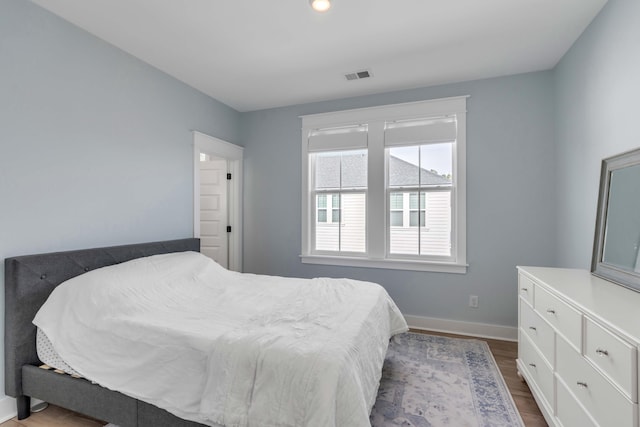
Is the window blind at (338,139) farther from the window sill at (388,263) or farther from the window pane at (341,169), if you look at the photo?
the window sill at (388,263)

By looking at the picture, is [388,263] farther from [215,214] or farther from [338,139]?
[215,214]

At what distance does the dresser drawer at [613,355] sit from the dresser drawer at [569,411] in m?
0.26

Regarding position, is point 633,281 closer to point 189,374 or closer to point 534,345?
point 534,345

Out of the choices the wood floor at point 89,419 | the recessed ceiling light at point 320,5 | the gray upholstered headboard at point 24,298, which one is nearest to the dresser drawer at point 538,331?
the wood floor at point 89,419

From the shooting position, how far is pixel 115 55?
2.52m

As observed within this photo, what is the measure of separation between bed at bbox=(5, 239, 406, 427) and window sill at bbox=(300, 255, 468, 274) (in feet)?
7.77

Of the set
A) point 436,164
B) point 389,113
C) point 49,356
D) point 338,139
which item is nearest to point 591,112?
point 436,164

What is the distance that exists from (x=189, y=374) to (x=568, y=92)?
142 inches

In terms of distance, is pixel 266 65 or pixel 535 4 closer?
pixel 535 4

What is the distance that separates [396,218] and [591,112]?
1.88 meters

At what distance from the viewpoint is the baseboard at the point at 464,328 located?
9.99ft

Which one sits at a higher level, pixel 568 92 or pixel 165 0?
pixel 165 0

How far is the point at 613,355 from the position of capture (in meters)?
1.12

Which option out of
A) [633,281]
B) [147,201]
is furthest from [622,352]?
[147,201]
